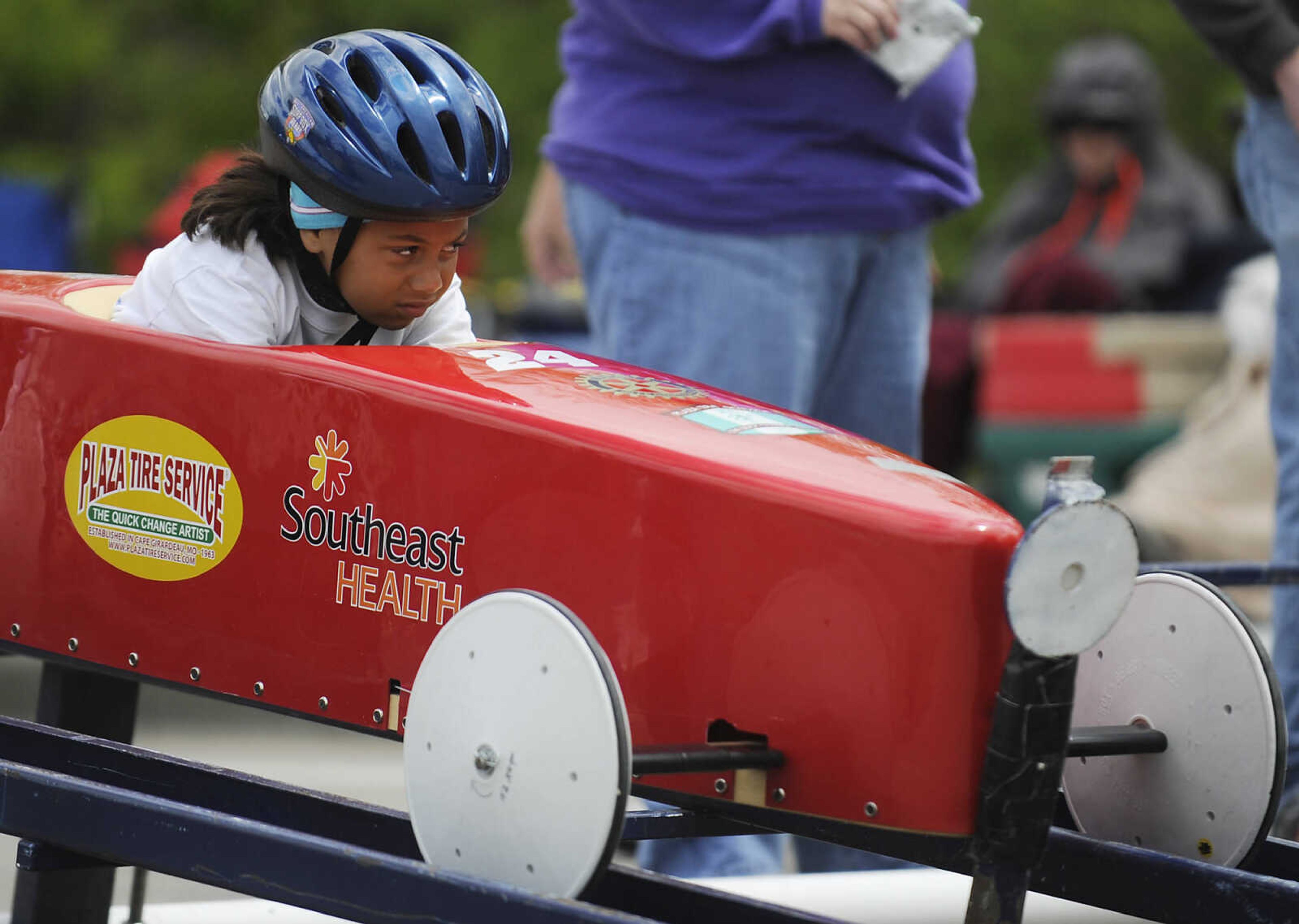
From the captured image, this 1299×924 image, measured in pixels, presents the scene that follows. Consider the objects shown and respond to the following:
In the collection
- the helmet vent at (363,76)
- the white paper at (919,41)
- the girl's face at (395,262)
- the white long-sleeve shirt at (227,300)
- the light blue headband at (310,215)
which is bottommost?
the white long-sleeve shirt at (227,300)

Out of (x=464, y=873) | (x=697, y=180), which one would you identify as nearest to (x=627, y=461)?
(x=464, y=873)

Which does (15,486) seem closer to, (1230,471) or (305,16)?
(1230,471)

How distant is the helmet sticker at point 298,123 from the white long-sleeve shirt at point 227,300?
148mm

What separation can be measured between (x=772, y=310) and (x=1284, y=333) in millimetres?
917

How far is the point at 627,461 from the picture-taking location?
2.24 meters

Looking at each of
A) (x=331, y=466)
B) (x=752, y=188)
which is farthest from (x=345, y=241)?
(x=752, y=188)

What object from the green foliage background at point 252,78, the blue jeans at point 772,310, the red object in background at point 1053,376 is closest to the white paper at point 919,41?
the blue jeans at point 772,310

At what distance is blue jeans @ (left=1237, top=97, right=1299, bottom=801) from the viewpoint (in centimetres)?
341

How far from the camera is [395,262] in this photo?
2.65 m

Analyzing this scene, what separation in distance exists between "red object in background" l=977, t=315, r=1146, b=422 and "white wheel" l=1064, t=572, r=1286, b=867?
501cm

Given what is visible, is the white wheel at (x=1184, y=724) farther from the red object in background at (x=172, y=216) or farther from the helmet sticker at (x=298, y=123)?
the red object in background at (x=172, y=216)

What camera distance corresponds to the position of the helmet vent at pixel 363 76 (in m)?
2.62

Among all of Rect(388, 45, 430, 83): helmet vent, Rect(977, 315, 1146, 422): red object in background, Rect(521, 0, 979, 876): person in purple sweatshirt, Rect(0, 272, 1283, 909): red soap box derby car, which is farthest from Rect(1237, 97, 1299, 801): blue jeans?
Rect(977, 315, 1146, 422): red object in background

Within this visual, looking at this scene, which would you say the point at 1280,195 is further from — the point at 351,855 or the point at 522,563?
the point at 351,855
